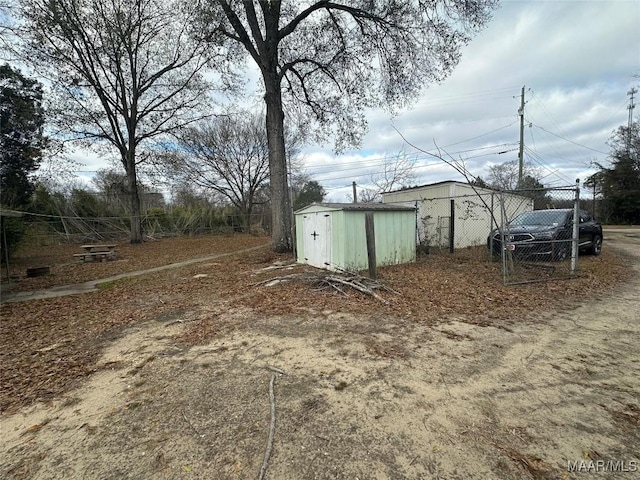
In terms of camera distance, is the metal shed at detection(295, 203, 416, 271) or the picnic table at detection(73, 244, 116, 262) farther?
the picnic table at detection(73, 244, 116, 262)

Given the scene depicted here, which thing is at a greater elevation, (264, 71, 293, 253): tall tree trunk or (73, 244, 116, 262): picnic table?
(264, 71, 293, 253): tall tree trunk

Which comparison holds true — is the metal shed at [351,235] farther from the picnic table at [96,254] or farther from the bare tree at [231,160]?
the bare tree at [231,160]

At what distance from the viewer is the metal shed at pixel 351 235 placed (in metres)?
7.07

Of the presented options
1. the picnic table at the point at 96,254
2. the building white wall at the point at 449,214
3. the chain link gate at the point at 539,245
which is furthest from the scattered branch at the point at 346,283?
the picnic table at the point at 96,254

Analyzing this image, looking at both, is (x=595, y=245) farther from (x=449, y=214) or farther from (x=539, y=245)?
(x=449, y=214)

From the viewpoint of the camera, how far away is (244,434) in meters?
1.99

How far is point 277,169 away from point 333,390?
9339 mm

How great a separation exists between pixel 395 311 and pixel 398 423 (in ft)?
7.91

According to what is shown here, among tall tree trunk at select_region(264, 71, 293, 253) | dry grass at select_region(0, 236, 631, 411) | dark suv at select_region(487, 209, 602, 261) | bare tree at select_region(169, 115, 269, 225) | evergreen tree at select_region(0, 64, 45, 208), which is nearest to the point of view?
dry grass at select_region(0, 236, 631, 411)

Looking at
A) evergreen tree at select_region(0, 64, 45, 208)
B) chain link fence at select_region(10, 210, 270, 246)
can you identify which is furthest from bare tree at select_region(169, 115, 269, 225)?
evergreen tree at select_region(0, 64, 45, 208)

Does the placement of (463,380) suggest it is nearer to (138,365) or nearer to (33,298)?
(138,365)

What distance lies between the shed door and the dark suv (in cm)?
383

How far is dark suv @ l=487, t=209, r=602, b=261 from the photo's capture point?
6.83 metres

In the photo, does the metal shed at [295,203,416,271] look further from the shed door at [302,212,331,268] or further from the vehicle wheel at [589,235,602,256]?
the vehicle wheel at [589,235,602,256]
